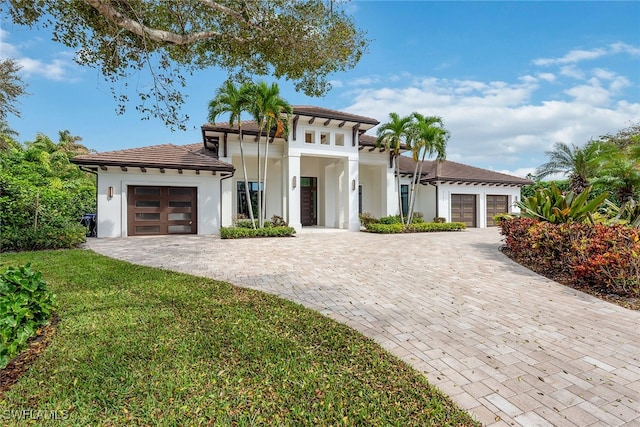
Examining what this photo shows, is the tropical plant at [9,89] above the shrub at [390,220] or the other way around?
Answer: above

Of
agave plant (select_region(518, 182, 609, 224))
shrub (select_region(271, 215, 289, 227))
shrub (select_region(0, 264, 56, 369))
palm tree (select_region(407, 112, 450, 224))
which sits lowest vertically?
shrub (select_region(0, 264, 56, 369))

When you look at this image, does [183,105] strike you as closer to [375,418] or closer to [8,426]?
[8,426]

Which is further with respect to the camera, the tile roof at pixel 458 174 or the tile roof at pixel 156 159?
the tile roof at pixel 458 174

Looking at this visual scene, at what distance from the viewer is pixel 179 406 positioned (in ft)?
7.81

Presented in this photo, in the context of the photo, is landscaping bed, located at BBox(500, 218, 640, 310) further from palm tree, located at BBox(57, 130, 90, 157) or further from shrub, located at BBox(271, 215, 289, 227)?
palm tree, located at BBox(57, 130, 90, 157)

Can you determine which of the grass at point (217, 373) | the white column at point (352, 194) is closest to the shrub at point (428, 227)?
the white column at point (352, 194)

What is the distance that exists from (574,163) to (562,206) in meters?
10.4

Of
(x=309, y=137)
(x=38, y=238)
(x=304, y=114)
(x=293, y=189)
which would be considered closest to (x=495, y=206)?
(x=309, y=137)

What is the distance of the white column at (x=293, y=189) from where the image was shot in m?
17.1

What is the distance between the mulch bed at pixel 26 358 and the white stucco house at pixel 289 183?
40.0 ft

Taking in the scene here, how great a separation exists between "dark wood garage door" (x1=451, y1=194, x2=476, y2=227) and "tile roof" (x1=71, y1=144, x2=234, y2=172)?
15.8 m

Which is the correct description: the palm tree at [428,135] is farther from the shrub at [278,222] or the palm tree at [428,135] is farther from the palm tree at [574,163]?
the shrub at [278,222]

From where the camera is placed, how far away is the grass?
7.54 ft

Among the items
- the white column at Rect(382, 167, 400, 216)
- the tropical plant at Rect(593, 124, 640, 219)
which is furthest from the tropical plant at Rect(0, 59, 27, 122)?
the tropical plant at Rect(593, 124, 640, 219)
